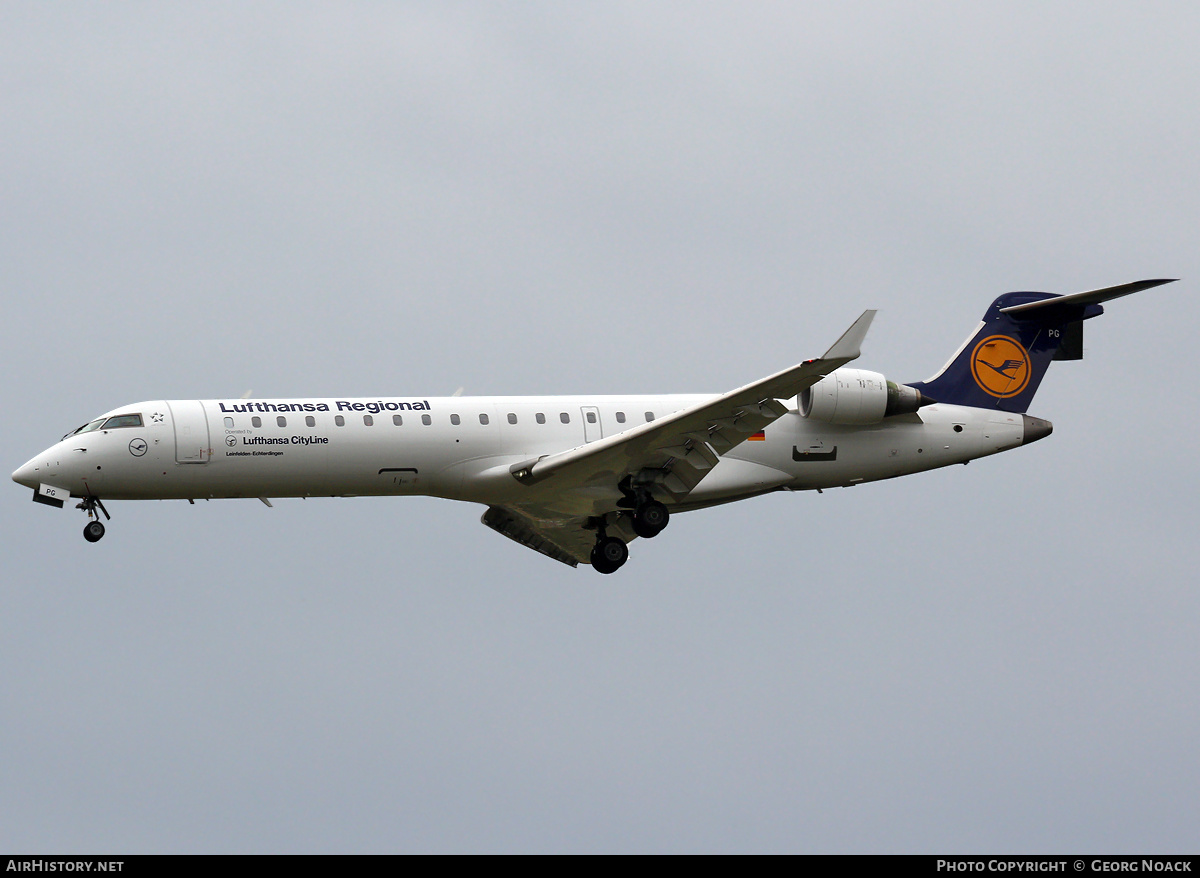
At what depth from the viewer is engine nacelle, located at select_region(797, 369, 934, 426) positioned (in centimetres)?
3200

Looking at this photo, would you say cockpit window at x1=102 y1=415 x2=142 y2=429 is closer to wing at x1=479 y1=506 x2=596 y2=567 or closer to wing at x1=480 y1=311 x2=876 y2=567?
wing at x1=480 y1=311 x2=876 y2=567

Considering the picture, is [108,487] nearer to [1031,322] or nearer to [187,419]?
[187,419]

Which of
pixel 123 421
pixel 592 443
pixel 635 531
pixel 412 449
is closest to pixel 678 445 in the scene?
pixel 592 443

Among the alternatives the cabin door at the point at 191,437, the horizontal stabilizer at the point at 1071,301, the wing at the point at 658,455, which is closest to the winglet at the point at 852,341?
the wing at the point at 658,455

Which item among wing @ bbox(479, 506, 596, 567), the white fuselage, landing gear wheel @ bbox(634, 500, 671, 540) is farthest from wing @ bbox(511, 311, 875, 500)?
wing @ bbox(479, 506, 596, 567)

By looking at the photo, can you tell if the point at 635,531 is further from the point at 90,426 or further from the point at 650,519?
the point at 90,426

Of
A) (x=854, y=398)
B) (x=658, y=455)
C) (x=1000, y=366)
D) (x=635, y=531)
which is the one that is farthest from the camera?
(x=1000, y=366)

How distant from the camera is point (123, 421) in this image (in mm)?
30219

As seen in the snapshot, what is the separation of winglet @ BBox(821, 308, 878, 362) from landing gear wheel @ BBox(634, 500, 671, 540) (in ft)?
20.2

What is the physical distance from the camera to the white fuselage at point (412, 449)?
98.4 feet

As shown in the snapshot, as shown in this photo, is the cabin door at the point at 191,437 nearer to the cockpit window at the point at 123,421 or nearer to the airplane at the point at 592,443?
the airplane at the point at 592,443

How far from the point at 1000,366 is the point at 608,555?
29.7 feet

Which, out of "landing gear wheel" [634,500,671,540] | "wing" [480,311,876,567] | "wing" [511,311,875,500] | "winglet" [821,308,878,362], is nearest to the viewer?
"winglet" [821,308,878,362]
